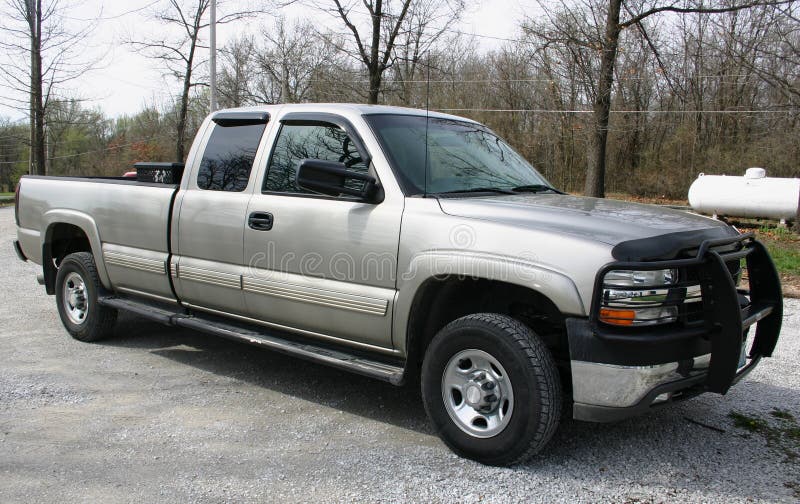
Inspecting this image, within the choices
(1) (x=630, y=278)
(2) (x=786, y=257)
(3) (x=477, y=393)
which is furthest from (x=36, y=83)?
(1) (x=630, y=278)

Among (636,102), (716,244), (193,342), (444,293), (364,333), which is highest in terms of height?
(636,102)

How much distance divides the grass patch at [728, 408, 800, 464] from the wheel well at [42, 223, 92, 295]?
5.54m

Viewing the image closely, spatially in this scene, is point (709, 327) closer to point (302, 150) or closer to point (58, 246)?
point (302, 150)

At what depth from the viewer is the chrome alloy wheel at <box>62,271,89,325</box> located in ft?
20.1

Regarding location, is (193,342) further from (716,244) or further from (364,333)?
(716,244)

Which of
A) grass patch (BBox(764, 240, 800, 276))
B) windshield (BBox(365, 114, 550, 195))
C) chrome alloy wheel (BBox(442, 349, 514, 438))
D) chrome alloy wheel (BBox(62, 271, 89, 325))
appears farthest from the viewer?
grass patch (BBox(764, 240, 800, 276))

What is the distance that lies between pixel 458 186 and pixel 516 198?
37cm

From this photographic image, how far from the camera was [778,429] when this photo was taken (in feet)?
13.5

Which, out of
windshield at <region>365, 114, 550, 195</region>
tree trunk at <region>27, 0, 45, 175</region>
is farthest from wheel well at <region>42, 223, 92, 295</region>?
tree trunk at <region>27, 0, 45, 175</region>

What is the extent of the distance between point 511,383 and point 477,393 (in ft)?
0.80

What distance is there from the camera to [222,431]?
4043 mm

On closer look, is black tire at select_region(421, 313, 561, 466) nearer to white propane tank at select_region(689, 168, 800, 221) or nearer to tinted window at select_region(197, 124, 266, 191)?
tinted window at select_region(197, 124, 266, 191)

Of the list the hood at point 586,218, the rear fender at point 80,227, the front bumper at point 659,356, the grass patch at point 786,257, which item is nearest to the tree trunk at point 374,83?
the grass patch at point 786,257

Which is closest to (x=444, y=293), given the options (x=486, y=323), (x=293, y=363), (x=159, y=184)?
(x=486, y=323)
